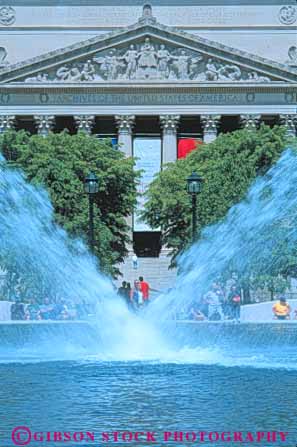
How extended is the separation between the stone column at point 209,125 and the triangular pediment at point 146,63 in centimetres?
240

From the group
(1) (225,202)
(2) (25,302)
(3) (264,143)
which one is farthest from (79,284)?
(3) (264,143)

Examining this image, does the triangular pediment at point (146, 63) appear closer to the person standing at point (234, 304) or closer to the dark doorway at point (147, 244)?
the dark doorway at point (147, 244)

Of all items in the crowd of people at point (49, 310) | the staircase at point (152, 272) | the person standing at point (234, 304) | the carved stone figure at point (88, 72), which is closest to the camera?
the crowd of people at point (49, 310)

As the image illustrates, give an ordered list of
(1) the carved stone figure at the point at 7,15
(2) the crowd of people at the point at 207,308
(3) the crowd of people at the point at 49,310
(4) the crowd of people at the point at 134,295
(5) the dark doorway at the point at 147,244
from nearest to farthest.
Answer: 1. (3) the crowd of people at the point at 49,310
2. (2) the crowd of people at the point at 207,308
3. (4) the crowd of people at the point at 134,295
4. (5) the dark doorway at the point at 147,244
5. (1) the carved stone figure at the point at 7,15

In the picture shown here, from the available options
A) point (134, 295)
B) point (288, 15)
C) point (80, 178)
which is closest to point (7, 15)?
point (288, 15)

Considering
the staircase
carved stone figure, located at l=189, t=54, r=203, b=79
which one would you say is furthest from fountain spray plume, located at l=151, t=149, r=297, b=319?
carved stone figure, located at l=189, t=54, r=203, b=79

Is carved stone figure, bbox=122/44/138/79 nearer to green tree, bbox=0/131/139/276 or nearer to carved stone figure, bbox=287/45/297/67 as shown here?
carved stone figure, bbox=287/45/297/67

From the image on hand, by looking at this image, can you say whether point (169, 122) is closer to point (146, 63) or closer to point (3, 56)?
point (146, 63)

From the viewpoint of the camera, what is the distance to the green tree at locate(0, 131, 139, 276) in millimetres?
44719

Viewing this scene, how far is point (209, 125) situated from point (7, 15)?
69.5ft

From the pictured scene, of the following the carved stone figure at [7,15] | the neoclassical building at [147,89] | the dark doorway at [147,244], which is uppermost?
the carved stone figure at [7,15]

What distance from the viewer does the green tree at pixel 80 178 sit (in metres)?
44.7

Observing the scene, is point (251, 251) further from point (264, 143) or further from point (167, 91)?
point (167, 91)

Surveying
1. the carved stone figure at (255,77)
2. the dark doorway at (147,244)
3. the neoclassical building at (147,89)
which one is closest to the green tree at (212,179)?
the neoclassical building at (147,89)
